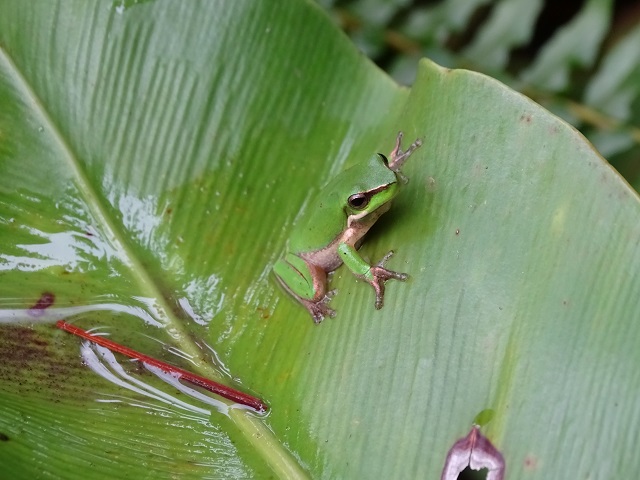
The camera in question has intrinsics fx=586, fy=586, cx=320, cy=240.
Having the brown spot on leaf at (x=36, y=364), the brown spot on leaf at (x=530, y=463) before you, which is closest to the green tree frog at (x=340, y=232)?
the brown spot on leaf at (x=530, y=463)

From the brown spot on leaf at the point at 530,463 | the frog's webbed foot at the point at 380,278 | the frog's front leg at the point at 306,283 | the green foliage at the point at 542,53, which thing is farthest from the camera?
the green foliage at the point at 542,53

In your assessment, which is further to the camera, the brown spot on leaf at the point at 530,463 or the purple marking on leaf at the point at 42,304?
the purple marking on leaf at the point at 42,304

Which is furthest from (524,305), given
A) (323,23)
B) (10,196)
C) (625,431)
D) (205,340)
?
(10,196)

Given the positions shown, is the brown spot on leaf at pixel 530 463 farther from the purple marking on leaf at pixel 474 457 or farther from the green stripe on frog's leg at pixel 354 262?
the green stripe on frog's leg at pixel 354 262

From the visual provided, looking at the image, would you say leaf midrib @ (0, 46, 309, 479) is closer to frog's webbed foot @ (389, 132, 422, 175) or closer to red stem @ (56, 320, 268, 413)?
red stem @ (56, 320, 268, 413)

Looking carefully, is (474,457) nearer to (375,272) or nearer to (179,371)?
(375,272)

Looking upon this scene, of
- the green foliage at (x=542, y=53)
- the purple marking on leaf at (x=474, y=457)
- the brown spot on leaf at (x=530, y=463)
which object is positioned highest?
the green foliage at (x=542, y=53)

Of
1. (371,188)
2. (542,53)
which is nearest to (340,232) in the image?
(371,188)
